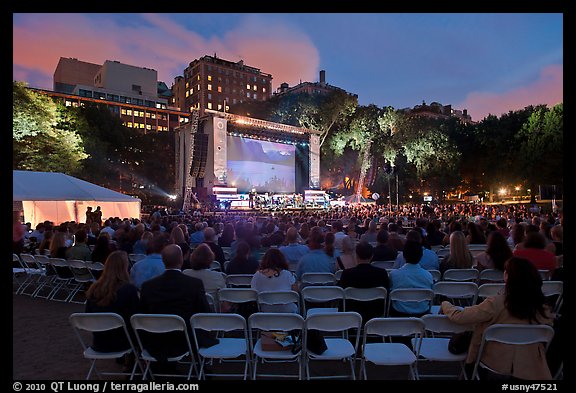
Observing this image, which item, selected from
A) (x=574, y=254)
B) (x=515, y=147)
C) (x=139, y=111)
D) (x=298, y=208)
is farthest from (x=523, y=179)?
(x=139, y=111)

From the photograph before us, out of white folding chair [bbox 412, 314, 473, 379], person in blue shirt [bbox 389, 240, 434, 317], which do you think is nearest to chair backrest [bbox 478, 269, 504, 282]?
person in blue shirt [bbox 389, 240, 434, 317]

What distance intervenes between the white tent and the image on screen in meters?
8.77

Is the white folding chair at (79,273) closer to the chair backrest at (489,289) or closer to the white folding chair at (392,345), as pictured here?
the white folding chair at (392,345)

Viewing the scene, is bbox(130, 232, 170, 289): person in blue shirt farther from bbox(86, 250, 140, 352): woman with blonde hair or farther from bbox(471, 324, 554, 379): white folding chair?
bbox(471, 324, 554, 379): white folding chair

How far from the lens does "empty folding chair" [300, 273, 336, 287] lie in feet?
15.5

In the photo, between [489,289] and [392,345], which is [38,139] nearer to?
[392,345]

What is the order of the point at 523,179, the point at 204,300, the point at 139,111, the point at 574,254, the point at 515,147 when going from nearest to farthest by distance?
the point at 204,300 → the point at 574,254 → the point at 523,179 → the point at 515,147 → the point at 139,111

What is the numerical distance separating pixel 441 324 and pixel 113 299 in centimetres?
284

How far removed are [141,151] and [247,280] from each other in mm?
41555

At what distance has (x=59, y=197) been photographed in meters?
13.6

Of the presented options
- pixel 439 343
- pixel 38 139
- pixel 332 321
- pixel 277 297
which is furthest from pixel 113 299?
Result: pixel 38 139

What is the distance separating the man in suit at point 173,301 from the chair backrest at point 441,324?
6.06 ft

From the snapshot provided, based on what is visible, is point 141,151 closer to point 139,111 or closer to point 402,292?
→ point 139,111
